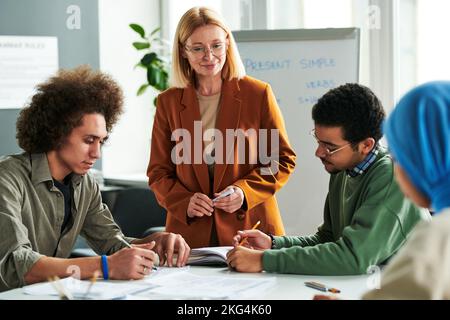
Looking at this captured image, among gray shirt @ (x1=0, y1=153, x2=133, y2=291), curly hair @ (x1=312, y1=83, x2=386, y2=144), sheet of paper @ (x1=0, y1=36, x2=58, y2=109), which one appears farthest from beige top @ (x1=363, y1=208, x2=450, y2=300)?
sheet of paper @ (x1=0, y1=36, x2=58, y2=109)

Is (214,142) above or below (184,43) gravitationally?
below

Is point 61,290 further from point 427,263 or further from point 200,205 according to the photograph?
point 427,263

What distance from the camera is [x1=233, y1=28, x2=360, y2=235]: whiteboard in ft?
12.3

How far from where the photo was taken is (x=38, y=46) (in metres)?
4.93

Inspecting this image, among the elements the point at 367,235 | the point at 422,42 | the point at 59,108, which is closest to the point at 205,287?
the point at 367,235

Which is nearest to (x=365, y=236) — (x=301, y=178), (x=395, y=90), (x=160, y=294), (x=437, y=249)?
(x=160, y=294)

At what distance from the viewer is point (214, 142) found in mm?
2746

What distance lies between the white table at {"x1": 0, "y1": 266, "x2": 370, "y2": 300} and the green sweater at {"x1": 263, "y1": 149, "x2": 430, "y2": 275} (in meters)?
0.03

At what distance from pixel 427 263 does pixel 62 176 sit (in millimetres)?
1444

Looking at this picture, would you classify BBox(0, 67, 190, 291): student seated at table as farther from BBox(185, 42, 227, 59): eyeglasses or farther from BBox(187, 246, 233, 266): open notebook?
BBox(185, 42, 227, 59): eyeglasses

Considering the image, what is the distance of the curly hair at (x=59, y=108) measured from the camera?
230 cm

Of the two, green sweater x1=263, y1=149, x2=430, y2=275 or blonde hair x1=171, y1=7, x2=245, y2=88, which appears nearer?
green sweater x1=263, y1=149, x2=430, y2=275

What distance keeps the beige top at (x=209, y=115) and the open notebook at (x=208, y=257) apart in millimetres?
482

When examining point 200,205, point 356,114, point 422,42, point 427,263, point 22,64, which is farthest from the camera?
point 22,64
